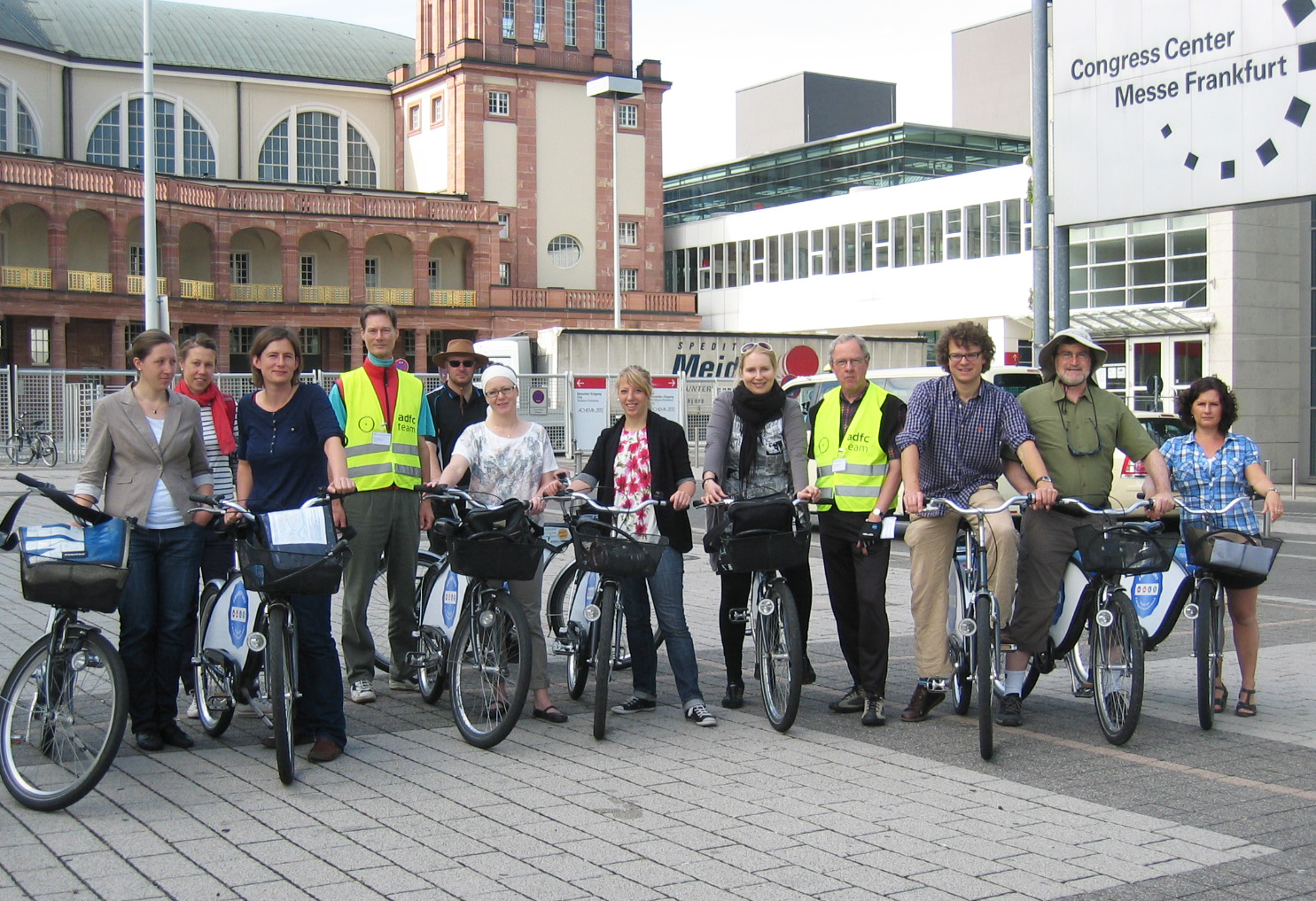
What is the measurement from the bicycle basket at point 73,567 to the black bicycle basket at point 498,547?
5.08ft

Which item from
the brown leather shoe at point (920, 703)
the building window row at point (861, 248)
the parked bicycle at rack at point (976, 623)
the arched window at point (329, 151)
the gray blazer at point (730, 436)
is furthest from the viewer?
the arched window at point (329, 151)

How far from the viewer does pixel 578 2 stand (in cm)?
7331

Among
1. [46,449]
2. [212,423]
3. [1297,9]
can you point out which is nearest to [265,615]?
[212,423]

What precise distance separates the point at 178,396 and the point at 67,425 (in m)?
30.9

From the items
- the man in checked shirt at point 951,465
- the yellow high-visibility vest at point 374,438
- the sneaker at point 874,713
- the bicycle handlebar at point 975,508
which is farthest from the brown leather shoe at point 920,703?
the yellow high-visibility vest at point 374,438

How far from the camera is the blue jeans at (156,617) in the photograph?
6.47 m

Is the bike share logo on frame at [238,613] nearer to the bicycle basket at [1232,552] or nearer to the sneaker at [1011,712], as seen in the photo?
the sneaker at [1011,712]

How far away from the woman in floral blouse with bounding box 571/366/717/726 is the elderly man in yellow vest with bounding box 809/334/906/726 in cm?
74

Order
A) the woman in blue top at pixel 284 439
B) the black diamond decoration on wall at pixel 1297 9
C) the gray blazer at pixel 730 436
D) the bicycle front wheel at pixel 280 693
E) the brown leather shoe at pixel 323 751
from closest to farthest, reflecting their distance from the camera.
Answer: the bicycle front wheel at pixel 280 693 → the brown leather shoe at pixel 323 751 → the woman in blue top at pixel 284 439 → the gray blazer at pixel 730 436 → the black diamond decoration on wall at pixel 1297 9

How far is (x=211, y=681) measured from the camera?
6785 millimetres

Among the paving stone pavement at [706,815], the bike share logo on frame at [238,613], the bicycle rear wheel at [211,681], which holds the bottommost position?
the paving stone pavement at [706,815]

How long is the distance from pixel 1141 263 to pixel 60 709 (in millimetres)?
36051

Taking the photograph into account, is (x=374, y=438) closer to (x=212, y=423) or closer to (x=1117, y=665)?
(x=212, y=423)

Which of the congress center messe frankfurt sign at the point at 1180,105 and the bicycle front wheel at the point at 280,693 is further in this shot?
the congress center messe frankfurt sign at the point at 1180,105
